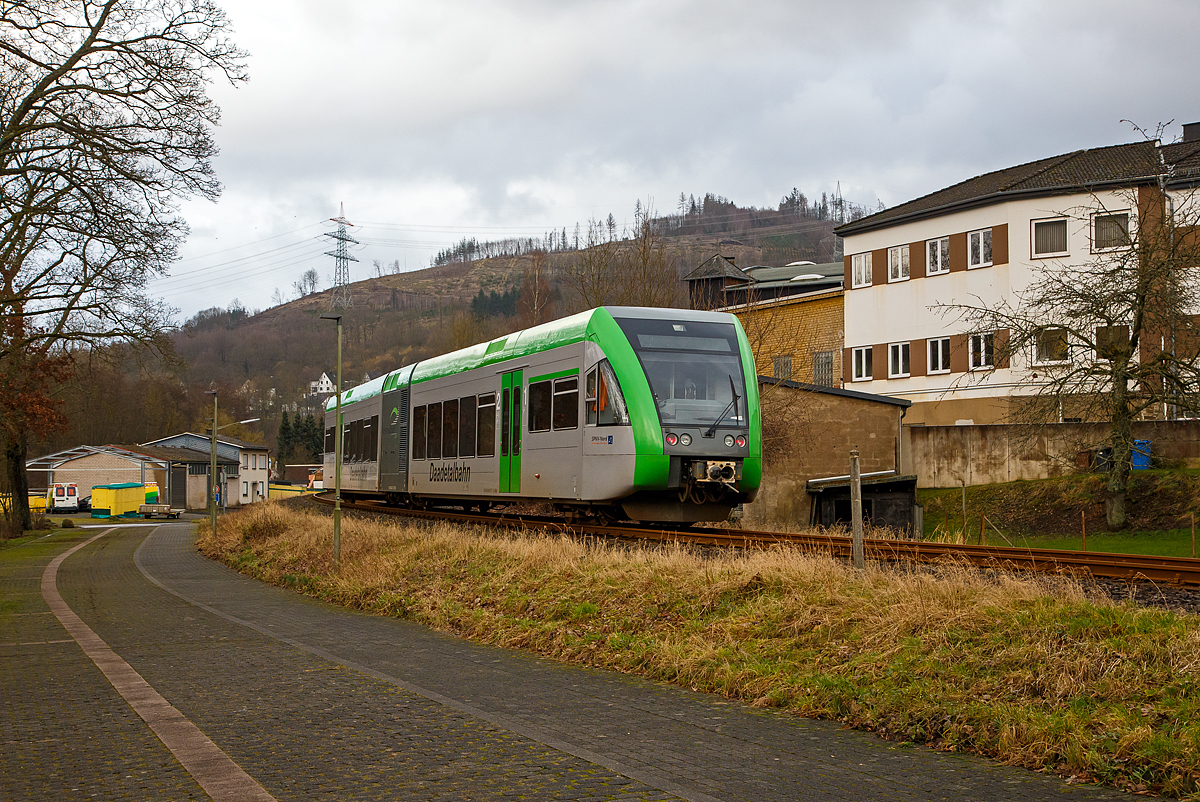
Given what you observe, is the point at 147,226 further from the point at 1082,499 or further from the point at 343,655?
the point at 1082,499

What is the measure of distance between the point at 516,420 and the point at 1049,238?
1173 inches

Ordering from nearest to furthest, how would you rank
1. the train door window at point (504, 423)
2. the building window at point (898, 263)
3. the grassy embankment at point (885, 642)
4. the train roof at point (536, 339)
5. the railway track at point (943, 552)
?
the grassy embankment at point (885, 642)
the railway track at point (943, 552)
the train roof at point (536, 339)
the train door window at point (504, 423)
the building window at point (898, 263)

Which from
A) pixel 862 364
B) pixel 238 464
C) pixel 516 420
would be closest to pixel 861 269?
pixel 862 364

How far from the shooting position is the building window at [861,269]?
50.0 metres

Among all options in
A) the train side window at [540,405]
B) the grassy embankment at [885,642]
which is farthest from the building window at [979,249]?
the grassy embankment at [885,642]

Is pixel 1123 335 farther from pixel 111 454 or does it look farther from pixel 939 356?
pixel 111 454

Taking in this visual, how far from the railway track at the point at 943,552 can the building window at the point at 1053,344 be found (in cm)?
1658

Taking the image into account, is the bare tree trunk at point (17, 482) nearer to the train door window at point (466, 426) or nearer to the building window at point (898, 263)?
the train door window at point (466, 426)

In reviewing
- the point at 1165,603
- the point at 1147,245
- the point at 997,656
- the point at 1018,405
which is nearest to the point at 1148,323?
the point at 1147,245

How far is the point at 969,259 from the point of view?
45.2 m

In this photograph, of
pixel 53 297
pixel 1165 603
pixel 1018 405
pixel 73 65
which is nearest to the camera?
pixel 1165 603

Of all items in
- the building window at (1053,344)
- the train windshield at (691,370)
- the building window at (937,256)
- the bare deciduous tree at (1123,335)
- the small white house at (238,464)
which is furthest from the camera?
the small white house at (238,464)

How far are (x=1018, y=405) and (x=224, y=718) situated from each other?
114ft

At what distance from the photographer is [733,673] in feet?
30.3
